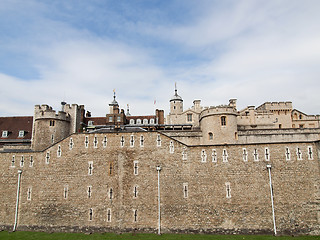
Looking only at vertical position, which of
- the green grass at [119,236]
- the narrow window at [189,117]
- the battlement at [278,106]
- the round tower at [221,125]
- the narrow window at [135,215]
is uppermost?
the battlement at [278,106]

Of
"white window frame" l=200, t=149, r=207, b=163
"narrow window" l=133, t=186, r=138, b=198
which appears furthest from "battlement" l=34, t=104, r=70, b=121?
"white window frame" l=200, t=149, r=207, b=163

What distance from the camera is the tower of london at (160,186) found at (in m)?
25.3

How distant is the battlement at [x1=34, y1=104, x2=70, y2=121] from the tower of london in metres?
8.03

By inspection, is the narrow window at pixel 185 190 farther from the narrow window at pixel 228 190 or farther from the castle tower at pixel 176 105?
the castle tower at pixel 176 105

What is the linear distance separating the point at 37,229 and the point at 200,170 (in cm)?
1948

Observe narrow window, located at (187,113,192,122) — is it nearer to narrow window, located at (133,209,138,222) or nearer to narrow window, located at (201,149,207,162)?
narrow window, located at (201,149,207,162)

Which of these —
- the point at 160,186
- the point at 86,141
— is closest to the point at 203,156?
the point at 160,186

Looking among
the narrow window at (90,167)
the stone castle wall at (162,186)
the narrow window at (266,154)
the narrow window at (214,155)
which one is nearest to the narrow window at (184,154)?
the stone castle wall at (162,186)

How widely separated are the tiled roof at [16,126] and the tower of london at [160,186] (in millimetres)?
15053

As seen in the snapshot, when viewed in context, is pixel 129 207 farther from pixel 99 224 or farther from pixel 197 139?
pixel 197 139

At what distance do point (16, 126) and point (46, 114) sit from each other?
526 inches

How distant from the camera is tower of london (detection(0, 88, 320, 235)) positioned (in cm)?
2533

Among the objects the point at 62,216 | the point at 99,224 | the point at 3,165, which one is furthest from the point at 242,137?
the point at 3,165

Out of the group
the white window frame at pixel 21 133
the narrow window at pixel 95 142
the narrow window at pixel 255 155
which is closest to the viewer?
the narrow window at pixel 255 155
